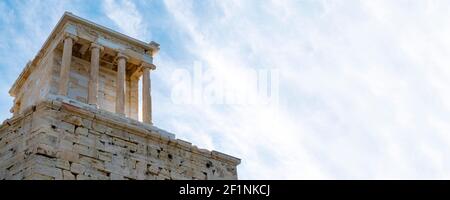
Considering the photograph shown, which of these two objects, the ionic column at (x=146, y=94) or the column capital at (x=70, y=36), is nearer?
the ionic column at (x=146, y=94)

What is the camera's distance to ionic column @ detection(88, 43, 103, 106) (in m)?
15.3

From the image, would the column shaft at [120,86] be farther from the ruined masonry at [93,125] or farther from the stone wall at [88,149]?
the stone wall at [88,149]

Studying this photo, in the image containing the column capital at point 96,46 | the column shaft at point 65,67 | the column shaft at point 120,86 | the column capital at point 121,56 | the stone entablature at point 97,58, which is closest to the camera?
the column shaft at point 65,67

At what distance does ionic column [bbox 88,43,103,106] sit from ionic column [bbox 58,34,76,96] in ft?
1.95

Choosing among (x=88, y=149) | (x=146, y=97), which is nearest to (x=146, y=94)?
(x=146, y=97)

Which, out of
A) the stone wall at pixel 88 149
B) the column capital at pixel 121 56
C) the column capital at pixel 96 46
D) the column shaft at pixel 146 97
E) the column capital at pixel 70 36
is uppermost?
the column capital at pixel 70 36

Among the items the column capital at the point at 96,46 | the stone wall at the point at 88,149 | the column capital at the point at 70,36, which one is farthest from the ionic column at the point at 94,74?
the stone wall at the point at 88,149

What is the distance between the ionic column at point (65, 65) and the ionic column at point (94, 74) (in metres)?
0.60

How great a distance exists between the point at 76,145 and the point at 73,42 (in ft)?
20.6

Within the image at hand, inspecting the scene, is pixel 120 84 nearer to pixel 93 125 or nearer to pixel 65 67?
pixel 65 67

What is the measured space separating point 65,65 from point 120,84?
5.08 feet

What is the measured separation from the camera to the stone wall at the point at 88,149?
10.8 metres
